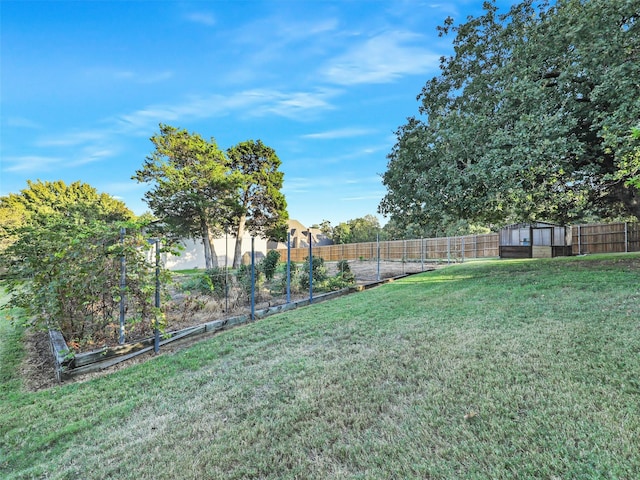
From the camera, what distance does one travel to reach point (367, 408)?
80.6 inches

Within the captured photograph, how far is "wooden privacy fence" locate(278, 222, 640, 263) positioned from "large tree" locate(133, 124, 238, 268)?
203 inches

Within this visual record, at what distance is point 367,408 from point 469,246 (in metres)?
19.1

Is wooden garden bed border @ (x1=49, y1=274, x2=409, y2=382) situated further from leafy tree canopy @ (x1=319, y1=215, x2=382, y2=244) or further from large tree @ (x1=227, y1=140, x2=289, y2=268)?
leafy tree canopy @ (x1=319, y1=215, x2=382, y2=244)

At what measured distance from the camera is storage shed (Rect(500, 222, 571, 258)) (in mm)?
15250

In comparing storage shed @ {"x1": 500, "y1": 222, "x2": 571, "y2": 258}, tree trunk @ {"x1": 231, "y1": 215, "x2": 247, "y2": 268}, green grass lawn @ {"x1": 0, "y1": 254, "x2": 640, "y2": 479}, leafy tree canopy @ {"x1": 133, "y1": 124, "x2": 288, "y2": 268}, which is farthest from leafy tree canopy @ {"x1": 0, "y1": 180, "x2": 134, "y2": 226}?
storage shed @ {"x1": 500, "y1": 222, "x2": 571, "y2": 258}

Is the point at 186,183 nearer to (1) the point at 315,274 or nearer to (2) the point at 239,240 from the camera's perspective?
(2) the point at 239,240

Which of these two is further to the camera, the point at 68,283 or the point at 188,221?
the point at 188,221

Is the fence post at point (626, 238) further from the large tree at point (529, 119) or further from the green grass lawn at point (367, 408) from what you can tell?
the green grass lawn at point (367, 408)

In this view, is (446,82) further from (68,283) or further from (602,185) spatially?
(68,283)

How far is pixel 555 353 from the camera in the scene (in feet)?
8.43

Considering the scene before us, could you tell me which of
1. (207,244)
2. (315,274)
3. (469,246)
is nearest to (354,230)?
(469,246)

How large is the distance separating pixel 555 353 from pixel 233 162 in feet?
64.7

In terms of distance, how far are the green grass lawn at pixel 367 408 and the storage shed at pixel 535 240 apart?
1353 cm

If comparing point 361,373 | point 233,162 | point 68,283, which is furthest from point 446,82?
point 233,162
